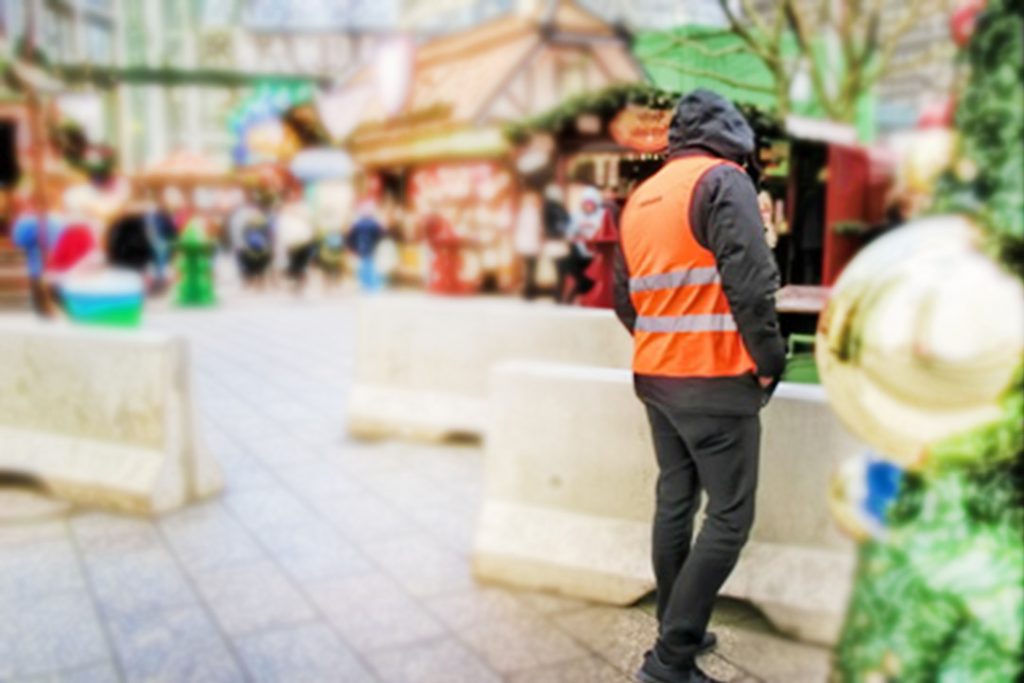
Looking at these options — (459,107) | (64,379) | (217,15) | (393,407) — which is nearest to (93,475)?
(64,379)

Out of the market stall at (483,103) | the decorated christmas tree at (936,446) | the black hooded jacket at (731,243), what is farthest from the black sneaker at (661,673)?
the market stall at (483,103)

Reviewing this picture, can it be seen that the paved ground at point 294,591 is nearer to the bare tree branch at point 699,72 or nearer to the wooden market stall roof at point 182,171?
the bare tree branch at point 699,72

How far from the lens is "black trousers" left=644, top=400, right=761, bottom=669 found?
4.09ft

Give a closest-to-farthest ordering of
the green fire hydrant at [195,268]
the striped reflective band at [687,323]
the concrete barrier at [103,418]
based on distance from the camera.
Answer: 1. the striped reflective band at [687,323]
2. the concrete barrier at [103,418]
3. the green fire hydrant at [195,268]

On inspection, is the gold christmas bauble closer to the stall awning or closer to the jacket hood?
the jacket hood

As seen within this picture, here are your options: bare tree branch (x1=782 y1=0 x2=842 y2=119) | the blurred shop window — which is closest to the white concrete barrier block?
bare tree branch (x1=782 y1=0 x2=842 y2=119)

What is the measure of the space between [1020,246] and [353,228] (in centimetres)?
1686

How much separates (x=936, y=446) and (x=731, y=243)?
354mm

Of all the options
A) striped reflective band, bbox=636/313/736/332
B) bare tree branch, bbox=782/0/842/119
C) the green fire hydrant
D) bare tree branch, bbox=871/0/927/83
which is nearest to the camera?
striped reflective band, bbox=636/313/736/332

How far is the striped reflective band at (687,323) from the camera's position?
4.41ft

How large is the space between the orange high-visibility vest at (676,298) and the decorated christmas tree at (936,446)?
0.22 m

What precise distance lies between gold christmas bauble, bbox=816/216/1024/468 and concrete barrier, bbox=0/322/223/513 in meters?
4.57

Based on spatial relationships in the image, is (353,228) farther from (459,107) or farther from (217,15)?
(217,15)

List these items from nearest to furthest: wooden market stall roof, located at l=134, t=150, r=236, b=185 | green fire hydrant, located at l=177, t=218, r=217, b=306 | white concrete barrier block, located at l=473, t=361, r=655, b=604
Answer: white concrete barrier block, located at l=473, t=361, r=655, b=604 → green fire hydrant, located at l=177, t=218, r=217, b=306 → wooden market stall roof, located at l=134, t=150, r=236, b=185
